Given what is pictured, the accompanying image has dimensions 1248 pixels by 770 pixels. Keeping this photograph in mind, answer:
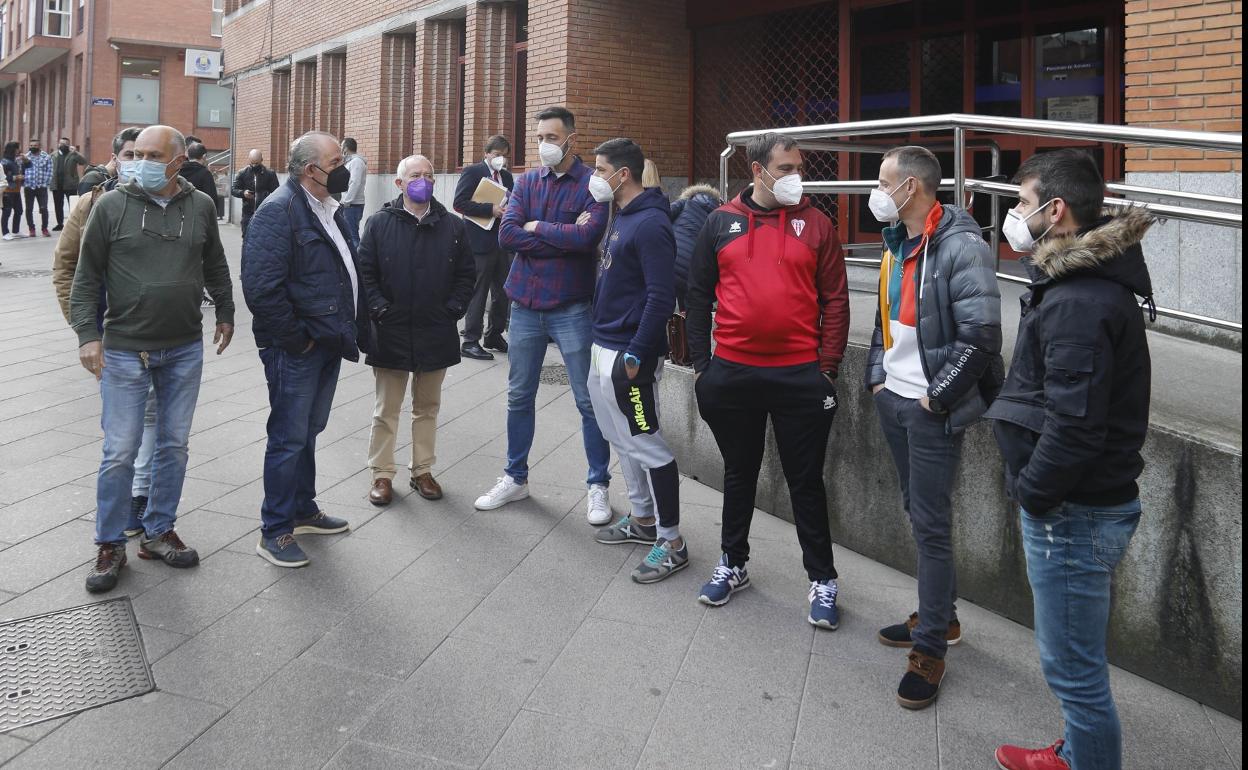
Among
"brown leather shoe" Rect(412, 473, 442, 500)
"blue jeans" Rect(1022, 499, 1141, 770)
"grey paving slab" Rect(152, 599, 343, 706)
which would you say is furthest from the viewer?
"brown leather shoe" Rect(412, 473, 442, 500)

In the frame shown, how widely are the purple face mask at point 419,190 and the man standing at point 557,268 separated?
1.50 feet

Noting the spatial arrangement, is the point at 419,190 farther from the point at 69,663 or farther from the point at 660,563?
the point at 69,663

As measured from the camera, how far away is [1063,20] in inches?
376

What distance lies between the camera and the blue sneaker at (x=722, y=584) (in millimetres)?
4363

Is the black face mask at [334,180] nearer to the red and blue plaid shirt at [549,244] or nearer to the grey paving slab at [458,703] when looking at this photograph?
the red and blue plaid shirt at [549,244]

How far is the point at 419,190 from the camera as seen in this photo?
216 inches

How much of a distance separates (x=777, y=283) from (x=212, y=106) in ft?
134

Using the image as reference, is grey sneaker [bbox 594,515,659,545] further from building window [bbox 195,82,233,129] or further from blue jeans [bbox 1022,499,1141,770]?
building window [bbox 195,82,233,129]

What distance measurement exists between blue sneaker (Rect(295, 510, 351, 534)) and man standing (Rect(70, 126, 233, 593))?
0.58 metres

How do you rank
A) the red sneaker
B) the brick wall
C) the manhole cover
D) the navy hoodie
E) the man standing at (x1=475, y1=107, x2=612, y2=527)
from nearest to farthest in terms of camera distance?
the red sneaker < the navy hoodie < the man standing at (x1=475, y1=107, x2=612, y2=527) < the brick wall < the manhole cover

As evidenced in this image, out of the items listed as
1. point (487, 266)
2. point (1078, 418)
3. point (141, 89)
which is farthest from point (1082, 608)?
point (141, 89)

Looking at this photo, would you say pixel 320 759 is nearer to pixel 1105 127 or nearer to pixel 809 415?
pixel 809 415

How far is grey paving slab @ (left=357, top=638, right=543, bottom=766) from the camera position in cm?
322

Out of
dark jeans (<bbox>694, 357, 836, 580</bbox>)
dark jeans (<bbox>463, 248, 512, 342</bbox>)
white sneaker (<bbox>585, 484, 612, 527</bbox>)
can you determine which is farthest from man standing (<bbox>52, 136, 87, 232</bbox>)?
dark jeans (<bbox>694, 357, 836, 580</bbox>)
